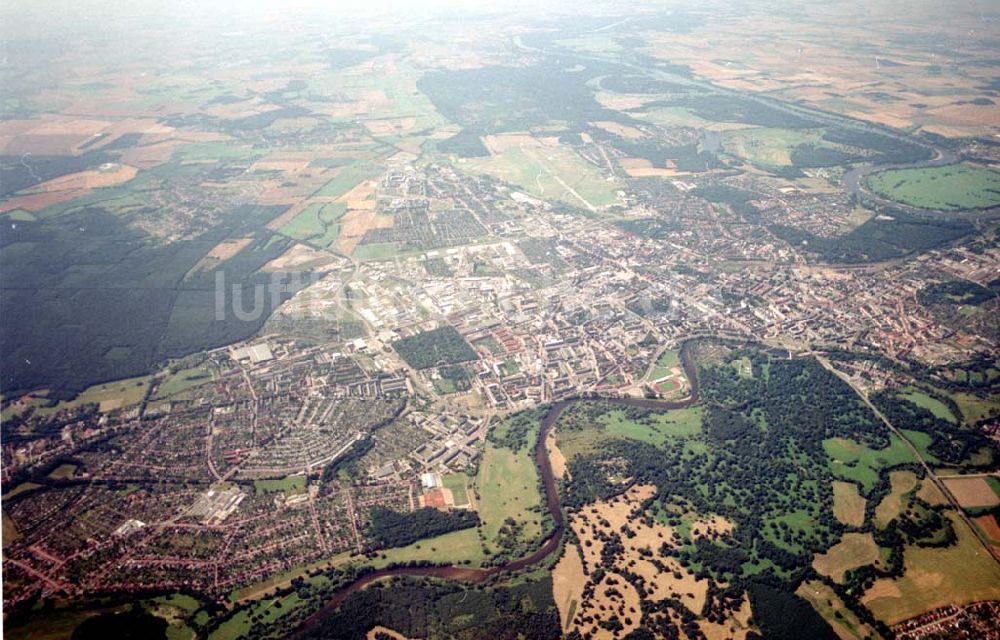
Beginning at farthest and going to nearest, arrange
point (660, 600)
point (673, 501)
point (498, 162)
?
point (498, 162) → point (673, 501) → point (660, 600)

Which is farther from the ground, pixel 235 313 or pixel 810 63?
pixel 810 63

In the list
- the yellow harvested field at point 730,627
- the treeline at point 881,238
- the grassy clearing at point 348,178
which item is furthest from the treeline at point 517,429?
the grassy clearing at point 348,178

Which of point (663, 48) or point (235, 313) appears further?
point (663, 48)

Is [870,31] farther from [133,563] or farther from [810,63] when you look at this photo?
[133,563]

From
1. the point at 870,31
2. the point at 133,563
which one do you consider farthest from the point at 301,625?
the point at 870,31

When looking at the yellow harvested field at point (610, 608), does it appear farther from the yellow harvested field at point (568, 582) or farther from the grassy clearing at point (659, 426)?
the grassy clearing at point (659, 426)

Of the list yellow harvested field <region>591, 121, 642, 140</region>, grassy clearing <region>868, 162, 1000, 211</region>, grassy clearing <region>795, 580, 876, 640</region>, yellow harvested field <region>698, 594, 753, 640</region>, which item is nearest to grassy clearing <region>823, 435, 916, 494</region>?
grassy clearing <region>795, 580, 876, 640</region>
